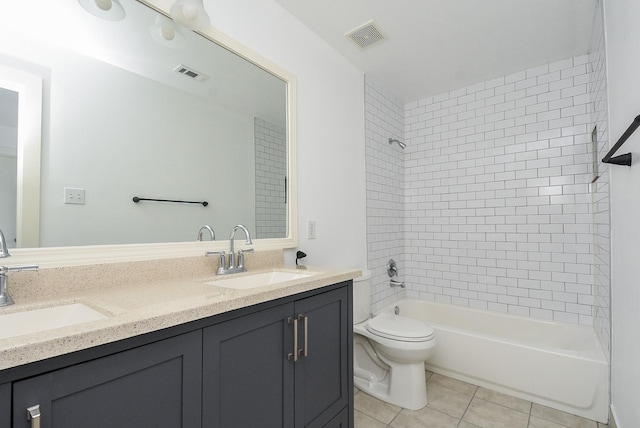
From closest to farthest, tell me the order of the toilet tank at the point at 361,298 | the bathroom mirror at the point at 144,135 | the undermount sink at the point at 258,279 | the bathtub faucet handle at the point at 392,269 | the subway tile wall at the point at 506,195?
the bathroom mirror at the point at 144,135
the undermount sink at the point at 258,279
the toilet tank at the point at 361,298
the subway tile wall at the point at 506,195
the bathtub faucet handle at the point at 392,269

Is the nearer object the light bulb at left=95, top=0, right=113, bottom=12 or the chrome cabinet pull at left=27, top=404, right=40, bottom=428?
the chrome cabinet pull at left=27, top=404, right=40, bottom=428

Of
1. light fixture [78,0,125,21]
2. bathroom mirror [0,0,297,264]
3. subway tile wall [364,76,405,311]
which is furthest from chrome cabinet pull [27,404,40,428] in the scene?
subway tile wall [364,76,405,311]

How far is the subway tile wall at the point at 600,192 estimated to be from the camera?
5.75 feet

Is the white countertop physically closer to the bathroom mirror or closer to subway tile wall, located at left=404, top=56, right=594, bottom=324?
the bathroom mirror

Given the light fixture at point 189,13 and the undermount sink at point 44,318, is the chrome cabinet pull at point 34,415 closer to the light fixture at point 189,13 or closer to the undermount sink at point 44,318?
the undermount sink at point 44,318

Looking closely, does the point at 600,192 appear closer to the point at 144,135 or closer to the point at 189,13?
the point at 189,13

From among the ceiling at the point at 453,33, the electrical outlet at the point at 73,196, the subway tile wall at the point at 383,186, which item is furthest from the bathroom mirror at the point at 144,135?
the subway tile wall at the point at 383,186

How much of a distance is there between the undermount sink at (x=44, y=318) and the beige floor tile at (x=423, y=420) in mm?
1663

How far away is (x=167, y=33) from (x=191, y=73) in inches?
7.2

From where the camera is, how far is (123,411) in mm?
724

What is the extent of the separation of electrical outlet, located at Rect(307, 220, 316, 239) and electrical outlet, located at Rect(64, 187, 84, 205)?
120 centimetres

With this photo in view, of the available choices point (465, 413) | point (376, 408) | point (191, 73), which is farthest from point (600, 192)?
point (191, 73)

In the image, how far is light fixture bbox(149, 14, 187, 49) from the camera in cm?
137

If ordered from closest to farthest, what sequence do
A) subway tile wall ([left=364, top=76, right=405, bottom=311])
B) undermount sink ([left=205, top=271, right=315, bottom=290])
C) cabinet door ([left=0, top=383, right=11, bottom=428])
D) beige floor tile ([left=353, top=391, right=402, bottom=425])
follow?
cabinet door ([left=0, top=383, right=11, bottom=428]) → undermount sink ([left=205, top=271, right=315, bottom=290]) → beige floor tile ([left=353, top=391, right=402, bottom=425]) → subway tile wall ([left=364, top=76, right=405, bottom=311])
